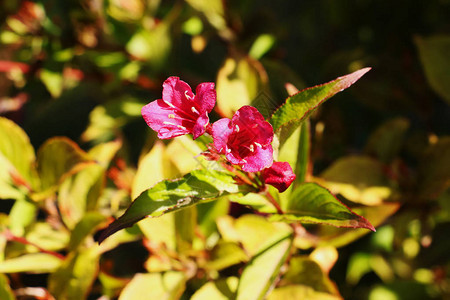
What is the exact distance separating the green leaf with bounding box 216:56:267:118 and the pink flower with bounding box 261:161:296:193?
426 millimetres

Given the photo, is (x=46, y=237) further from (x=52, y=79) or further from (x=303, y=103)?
(x=303, y=103)

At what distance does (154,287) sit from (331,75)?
2.66 feet

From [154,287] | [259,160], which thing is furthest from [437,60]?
[154,287]

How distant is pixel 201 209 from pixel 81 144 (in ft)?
2.61

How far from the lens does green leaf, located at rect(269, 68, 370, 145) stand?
0.50m

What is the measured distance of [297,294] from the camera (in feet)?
2.57

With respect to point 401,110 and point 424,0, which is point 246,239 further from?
point 424,0

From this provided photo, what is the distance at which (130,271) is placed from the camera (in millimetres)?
1312

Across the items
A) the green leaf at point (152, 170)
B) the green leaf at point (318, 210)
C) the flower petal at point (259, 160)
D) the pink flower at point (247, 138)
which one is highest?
the pink flower at point (247, 138)

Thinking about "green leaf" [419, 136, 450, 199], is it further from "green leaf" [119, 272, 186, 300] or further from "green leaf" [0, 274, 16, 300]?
"green leaf" [0, 274, 16, 300]

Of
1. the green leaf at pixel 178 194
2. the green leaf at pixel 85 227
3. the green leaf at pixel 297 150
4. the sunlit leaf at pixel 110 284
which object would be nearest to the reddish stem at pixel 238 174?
the green leaf at pixel 178 194

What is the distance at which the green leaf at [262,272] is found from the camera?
0.71 metres

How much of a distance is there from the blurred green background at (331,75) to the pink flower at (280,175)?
17.1 inches

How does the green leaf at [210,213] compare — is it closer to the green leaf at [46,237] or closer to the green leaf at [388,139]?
the green leaf at [46,237]
